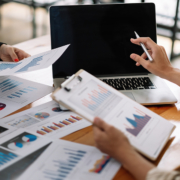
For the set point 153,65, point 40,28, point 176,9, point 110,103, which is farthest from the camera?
point 40,28

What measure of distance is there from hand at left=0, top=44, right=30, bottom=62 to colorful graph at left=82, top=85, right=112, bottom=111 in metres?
0.57

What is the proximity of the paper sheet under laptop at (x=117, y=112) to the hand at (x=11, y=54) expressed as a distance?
0.53 meters

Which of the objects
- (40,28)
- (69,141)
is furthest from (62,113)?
(40,28)

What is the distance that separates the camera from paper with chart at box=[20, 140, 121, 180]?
622 millimetres

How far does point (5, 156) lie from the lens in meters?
0.69

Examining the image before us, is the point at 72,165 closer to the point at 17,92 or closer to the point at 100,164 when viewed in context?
the point at 100,164

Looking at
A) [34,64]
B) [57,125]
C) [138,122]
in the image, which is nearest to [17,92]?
[34,64]

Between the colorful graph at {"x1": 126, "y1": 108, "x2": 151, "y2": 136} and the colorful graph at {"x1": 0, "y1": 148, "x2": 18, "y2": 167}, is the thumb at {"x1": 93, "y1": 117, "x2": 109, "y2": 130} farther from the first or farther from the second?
the colorful graph at {"x1": 0, "y1": 148, "x2": 18, "y2": 167}

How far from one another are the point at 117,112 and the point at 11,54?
0.68 m

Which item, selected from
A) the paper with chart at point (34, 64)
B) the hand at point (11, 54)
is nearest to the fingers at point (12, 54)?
the hand at point (11, 54)

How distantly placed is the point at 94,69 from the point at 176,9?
278 cm

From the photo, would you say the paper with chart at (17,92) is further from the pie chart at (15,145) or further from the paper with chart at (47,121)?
the pie chart at (15,145)

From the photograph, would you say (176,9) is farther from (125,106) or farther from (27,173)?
(27,173)

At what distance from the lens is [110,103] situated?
743mm
